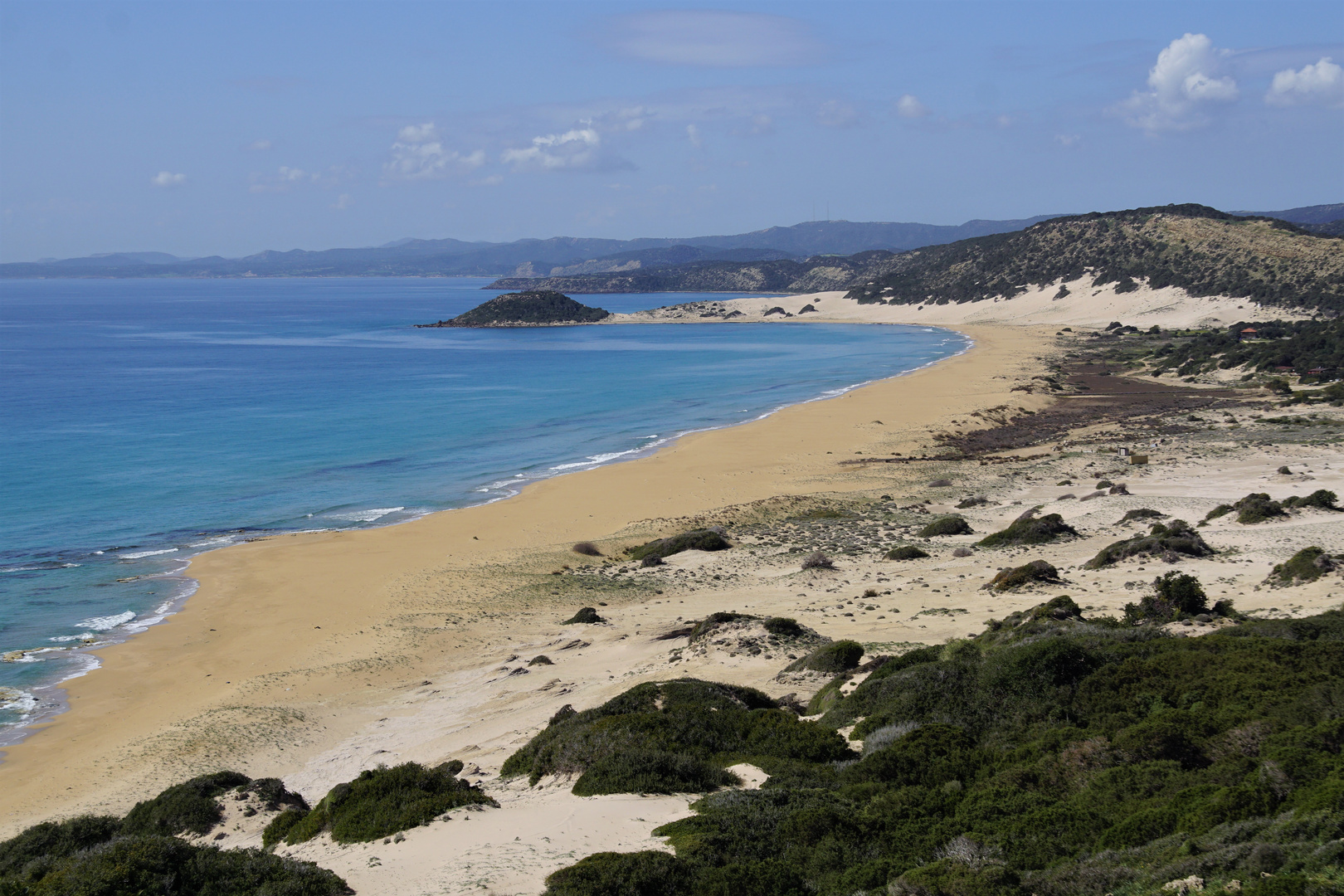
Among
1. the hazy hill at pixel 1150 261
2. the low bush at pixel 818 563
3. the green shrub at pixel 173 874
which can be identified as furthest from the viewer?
the hazy hill at pixel 1150 261

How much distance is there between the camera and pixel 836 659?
14.9 m

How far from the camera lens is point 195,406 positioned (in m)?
55.7

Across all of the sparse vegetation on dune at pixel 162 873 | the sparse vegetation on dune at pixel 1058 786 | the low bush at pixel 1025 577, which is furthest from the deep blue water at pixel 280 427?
the low bush at pixel 1025 577

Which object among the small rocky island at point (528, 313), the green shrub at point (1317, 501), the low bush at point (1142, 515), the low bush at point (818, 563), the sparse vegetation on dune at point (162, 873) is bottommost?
the low bush at point (818, 563)

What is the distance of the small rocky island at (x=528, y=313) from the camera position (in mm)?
140500

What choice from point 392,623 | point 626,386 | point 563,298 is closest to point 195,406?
point 626,386

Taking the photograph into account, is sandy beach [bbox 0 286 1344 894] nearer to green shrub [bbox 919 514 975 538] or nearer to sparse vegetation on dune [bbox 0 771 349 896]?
sparse vegetation on dune [bbox 0 771 349 896]

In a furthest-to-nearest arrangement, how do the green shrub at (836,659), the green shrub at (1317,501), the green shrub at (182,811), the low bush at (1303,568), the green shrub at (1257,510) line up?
1. the green shrub at (1317,501)
2. the green shrub at (1257,510)
3. the low bush at (1303,568)
4. the green shrub at (836,659)
5. the green shrub at (182,811)

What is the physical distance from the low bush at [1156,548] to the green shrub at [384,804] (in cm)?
1503

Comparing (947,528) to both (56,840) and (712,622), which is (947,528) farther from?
(56,840)

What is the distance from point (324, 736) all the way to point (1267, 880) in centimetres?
1365

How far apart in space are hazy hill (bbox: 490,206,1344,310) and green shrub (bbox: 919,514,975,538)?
82.3m

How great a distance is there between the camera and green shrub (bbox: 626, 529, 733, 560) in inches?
1006

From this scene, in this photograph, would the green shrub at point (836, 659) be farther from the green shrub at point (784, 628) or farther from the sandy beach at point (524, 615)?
the green shrub at point (784, 628)
